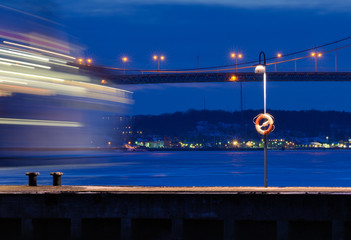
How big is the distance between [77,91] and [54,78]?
3635 millimetres

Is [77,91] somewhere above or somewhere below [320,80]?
below
